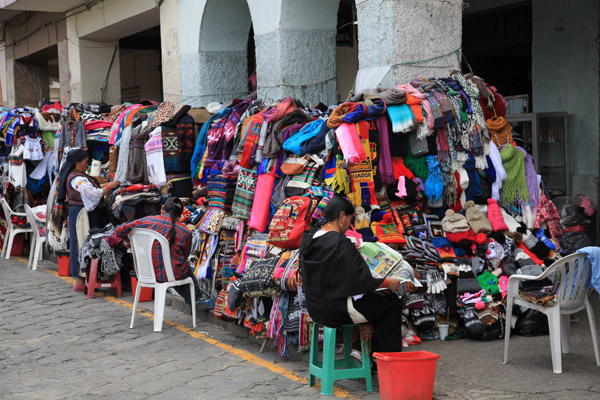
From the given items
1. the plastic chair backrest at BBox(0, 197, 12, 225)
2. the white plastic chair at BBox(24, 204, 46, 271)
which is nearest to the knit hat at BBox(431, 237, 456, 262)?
the white plastic chair at BBox(24, 204, 46, 271)

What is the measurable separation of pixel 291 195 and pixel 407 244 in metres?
1.22

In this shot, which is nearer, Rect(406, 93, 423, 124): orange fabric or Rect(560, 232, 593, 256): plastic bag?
Rect(406, 93, 423, 124): orange fabric

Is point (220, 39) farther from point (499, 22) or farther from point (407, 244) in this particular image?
point (407, 244)

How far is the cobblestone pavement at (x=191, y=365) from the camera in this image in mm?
5605

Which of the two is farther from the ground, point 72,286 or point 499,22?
point 499,22

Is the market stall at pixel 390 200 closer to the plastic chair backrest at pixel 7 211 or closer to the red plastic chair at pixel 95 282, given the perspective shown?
the red plastic chair at pixel 95 282

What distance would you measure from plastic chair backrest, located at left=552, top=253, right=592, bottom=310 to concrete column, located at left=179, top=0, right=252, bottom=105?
21.5ft

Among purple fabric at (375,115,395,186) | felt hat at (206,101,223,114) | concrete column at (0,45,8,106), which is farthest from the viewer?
concrete column at (0,45,8,106)

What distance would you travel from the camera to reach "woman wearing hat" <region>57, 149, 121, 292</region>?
9.74 metres

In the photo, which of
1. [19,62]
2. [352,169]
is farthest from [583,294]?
[19,62]

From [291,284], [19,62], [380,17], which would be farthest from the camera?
[19,62]

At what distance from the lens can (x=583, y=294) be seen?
593 centimetres

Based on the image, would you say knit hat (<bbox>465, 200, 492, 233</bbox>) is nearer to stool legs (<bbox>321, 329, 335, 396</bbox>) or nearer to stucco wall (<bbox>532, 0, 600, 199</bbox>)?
stool legs (<bbox>321, 329, 335, 396</bbox>)

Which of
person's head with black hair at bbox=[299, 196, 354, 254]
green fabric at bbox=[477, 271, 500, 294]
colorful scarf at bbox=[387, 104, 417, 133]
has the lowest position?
green fabric at bbox=[477, 271, 500, 294]
